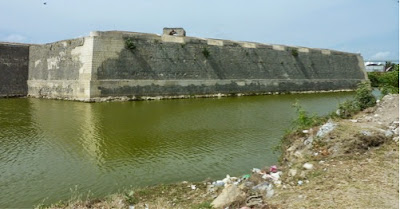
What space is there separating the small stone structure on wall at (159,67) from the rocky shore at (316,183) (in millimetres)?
13923

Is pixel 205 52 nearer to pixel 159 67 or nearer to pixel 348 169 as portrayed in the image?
pixel 159 67

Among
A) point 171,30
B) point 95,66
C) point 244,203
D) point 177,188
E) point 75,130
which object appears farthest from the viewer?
point 171,30

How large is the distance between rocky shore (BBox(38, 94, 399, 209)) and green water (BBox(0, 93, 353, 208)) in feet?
2.23

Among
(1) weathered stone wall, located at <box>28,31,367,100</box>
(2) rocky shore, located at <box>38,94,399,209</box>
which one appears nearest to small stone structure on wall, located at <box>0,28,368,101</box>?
(1) weathered stone wall, located at <box>28,31,367,100</box>

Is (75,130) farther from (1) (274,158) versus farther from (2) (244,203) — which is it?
(2) (244,203)

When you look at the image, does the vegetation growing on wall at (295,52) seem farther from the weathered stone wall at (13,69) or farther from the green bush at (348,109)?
the green bush at (348,109)

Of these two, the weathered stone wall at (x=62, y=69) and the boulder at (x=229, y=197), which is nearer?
the boulder at (x=229, y=197)

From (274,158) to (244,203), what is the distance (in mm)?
3228

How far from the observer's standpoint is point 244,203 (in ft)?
13.6

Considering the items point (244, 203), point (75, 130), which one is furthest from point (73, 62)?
point (244, 203)

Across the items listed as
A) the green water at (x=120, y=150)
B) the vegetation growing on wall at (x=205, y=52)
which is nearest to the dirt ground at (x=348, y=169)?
the green water at (x=120, y=150)

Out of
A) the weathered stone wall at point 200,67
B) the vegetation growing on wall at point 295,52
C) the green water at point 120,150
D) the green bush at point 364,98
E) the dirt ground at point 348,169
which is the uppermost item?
the vegetation growing on wall at point 295,52

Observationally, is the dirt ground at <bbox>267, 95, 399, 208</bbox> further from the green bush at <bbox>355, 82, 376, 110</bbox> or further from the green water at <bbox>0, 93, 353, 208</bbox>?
the green bush at <bbox>355, 82, 376, 110</bbox>

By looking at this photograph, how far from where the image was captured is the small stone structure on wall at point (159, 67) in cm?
1883
